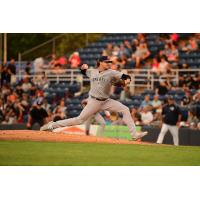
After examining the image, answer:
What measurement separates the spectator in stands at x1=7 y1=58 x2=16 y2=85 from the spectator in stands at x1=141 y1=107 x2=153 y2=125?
298cm

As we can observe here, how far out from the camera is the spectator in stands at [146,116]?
46.2 ft

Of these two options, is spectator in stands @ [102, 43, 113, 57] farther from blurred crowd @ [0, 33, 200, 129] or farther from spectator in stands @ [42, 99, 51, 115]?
spectator in stands @ [42, 99, 51, 115]

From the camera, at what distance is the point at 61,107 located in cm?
1476

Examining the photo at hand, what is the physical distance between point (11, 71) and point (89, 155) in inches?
182

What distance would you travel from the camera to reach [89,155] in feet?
37.7

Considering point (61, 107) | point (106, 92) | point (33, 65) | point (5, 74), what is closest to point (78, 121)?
point (106, 92)

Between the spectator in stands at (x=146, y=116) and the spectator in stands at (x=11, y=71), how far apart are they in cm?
298

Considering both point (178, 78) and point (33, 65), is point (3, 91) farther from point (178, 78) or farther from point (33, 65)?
point (178, 78)

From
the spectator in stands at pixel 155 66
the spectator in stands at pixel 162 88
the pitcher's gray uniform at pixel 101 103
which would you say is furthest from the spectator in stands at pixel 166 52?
the pitcher's gray uniform at pixel 101 103

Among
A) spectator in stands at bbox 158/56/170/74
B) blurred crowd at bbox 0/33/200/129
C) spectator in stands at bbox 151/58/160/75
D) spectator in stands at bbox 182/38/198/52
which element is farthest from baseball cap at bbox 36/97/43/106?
spectator in stands at bbox 182/38/198/52

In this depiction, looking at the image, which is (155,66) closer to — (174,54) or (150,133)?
(174,54)

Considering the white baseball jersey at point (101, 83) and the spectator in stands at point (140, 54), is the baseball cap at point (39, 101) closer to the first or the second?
the spectator in stands at point (140, 54)

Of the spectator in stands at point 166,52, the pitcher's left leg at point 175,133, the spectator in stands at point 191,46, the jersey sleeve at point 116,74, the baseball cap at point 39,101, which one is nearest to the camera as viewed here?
the jersey sleeve at point 116,74

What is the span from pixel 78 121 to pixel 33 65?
18.5 ft
